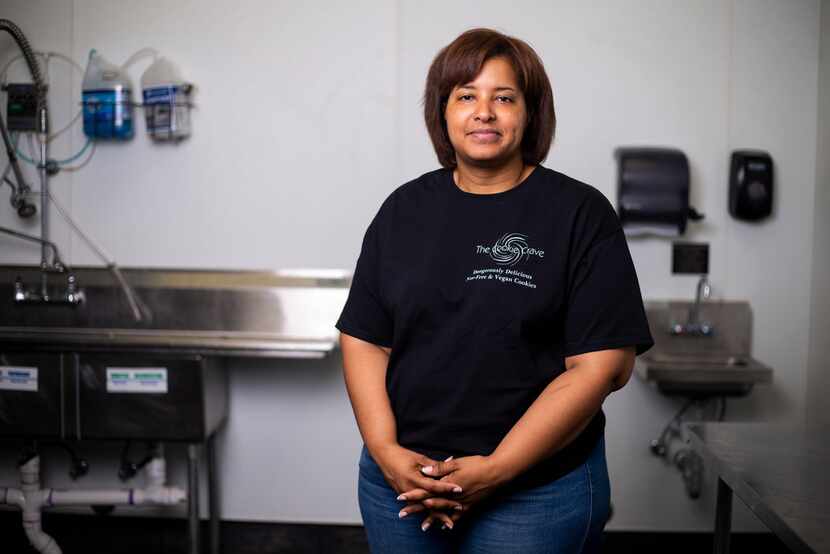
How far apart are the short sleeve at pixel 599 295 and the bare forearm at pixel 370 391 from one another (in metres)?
0.32

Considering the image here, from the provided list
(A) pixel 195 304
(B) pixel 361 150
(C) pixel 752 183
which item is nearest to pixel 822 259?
(C) pixel 752 183

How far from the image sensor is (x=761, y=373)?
7.70 ft

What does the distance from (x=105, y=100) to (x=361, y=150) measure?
0.91 m

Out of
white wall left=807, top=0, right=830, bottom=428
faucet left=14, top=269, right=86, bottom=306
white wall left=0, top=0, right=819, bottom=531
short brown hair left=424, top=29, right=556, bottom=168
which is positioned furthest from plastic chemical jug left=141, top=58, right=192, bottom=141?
white wall left=807, top=0, right=830, bottom=428

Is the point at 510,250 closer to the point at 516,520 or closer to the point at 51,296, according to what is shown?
the point at 516,520

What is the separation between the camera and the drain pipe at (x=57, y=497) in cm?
250

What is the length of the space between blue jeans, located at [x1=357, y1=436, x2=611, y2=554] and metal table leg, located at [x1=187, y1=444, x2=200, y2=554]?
1.28 meters

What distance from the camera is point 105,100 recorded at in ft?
8.66

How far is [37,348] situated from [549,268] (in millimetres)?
1813

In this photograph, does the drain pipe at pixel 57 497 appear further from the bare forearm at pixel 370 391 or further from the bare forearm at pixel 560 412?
the bare forearm at pixel 560 412

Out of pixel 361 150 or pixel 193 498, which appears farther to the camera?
pixel 361 150

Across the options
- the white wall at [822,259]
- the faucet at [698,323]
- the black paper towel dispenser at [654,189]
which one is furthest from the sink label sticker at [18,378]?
the white wall at [822,259]

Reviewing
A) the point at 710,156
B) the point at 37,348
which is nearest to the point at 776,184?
the point at 710,156

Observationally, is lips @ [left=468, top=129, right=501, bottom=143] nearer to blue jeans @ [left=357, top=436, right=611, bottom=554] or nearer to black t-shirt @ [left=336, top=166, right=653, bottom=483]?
black t-shirt @ [left=336, top=166, right=653, bottom=483]
